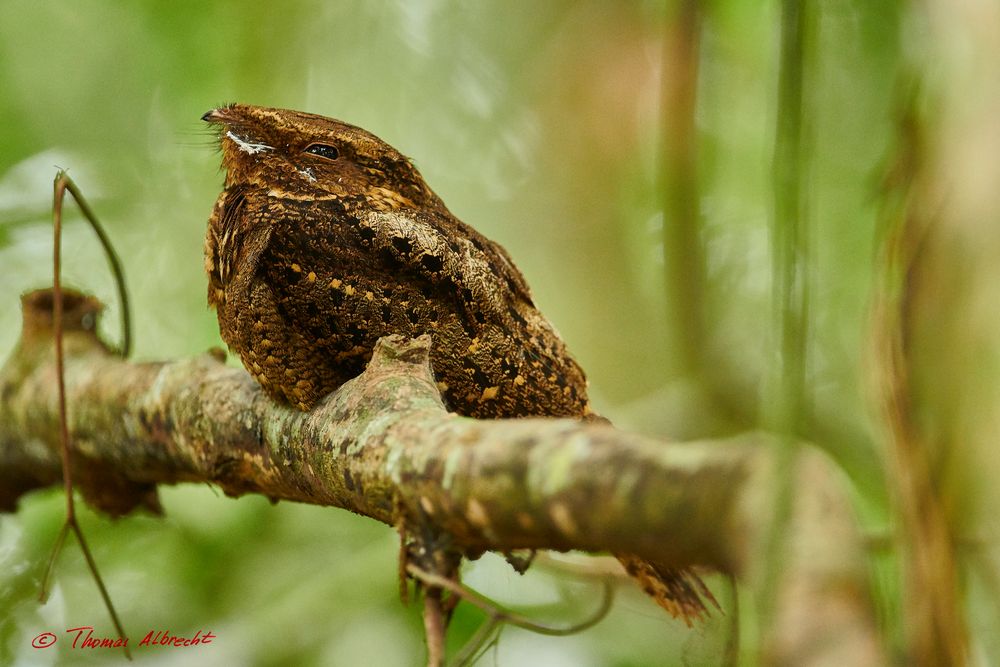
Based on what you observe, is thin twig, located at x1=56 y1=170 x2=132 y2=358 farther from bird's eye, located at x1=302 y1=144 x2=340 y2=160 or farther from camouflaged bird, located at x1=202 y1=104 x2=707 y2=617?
bird's eye, located at x1=302 y1=144 x2=340 y2=160

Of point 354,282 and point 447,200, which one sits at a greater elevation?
point 447,200

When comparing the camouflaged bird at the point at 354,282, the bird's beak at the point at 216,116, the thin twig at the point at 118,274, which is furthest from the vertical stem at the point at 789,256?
the thin twig at the point at 118,274

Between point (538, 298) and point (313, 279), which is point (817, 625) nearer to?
point (313, 279)

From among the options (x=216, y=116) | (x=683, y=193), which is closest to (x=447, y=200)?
(x=683, y=193)

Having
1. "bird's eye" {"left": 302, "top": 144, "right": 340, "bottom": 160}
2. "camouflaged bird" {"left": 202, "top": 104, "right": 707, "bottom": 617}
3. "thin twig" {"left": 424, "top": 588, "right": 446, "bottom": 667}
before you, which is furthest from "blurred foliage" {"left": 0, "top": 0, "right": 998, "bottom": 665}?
"thin twig" {"left": 424, "top": 588, "right": 446, "bottom": 667}

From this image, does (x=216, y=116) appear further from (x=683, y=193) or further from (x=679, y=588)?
(x=683, y=193)

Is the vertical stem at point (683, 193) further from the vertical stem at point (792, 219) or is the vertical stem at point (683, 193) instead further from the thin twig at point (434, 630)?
the thin twig at point (434, 630)
